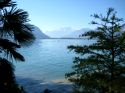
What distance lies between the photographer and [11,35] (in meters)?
9.59

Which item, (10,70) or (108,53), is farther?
(108,53)

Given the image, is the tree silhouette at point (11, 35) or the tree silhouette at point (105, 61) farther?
the tree silhouette at point (105, 61)

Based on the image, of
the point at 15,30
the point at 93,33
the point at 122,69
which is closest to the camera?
the point at 15,30

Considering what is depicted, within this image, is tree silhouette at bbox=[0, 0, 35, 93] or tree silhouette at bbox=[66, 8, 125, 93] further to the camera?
tree silhouette at bbox=[66, 8, 125, 93]

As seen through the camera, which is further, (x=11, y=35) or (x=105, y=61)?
(x=105, y=61)

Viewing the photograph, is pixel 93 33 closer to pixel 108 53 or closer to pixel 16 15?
pixel 108 53

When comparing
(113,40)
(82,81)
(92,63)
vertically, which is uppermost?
(113,40)

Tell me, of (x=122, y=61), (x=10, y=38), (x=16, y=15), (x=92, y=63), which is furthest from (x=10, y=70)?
(x=122, y=61)

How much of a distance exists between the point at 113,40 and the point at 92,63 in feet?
7.16

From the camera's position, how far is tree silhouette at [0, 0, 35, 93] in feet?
30.6

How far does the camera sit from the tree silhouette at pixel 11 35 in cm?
931

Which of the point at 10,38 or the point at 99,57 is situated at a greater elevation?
the point at 10,38

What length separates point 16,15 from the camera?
9.41m

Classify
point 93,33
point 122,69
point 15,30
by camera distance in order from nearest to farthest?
point 15,30
point 122,69
point 93,33
